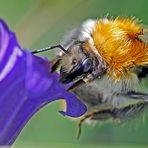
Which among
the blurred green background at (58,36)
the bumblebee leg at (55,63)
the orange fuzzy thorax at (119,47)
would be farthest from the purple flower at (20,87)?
the blurred green background at (58,36)

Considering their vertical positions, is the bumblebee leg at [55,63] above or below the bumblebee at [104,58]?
below

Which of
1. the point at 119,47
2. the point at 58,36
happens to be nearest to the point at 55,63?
the point at 119,47

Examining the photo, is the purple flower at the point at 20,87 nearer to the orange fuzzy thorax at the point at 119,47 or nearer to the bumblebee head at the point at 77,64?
the bumblebee head at the point at 77,64

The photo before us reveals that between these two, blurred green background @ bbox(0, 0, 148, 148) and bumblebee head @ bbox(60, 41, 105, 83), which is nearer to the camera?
bumblebee head @ bbox(60, 41, 105, 83)

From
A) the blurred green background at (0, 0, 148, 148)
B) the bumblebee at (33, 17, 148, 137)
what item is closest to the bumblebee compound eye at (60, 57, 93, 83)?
the bumblebee at (33, 17, 148, 137)

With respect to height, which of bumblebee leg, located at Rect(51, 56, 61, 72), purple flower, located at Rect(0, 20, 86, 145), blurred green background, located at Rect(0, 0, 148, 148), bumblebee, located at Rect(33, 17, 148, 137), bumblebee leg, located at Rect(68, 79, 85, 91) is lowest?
purple flower, located at Rect(0, 20, 86, 145)

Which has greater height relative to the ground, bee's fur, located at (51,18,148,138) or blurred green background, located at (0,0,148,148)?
blurred green background, located at (0,0,148,148)

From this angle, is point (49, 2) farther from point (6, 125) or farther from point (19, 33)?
point (6, 125)

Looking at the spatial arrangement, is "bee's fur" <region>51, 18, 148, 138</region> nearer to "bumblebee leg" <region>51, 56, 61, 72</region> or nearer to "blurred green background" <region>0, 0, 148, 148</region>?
"bumblebee leg" <region>51, 56, 61, 72</region>
